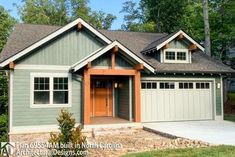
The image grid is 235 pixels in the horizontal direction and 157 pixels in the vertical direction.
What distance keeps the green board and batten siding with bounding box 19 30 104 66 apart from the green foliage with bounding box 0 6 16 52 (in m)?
11.2

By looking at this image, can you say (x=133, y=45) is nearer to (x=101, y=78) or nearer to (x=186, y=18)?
(x=101, y=78)

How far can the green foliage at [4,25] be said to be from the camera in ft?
73.6

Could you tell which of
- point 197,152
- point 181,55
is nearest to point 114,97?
point 181,55

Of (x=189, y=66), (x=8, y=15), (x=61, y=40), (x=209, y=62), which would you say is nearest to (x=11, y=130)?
(x=61, y=40)

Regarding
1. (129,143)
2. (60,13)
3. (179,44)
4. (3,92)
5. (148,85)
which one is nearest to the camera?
(129,143)

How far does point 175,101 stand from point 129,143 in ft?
18.9

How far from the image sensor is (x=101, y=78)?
49.8ft

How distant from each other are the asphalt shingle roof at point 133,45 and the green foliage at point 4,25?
7.01 metres

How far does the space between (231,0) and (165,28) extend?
→ 1011 centimetres

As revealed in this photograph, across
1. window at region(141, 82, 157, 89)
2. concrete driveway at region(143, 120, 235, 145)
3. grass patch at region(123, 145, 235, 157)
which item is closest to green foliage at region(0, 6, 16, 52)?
window at region(141, 82, 157, 89)

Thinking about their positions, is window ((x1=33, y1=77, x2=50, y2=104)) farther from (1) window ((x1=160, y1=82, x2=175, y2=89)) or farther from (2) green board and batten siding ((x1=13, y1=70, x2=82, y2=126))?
(1) window ((x1=160, y1=82, x2=175, y2=89))

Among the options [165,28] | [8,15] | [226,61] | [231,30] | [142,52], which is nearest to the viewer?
[142,52]

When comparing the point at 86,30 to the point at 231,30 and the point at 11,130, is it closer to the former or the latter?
the point at 11,130

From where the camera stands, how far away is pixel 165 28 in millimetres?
32625
